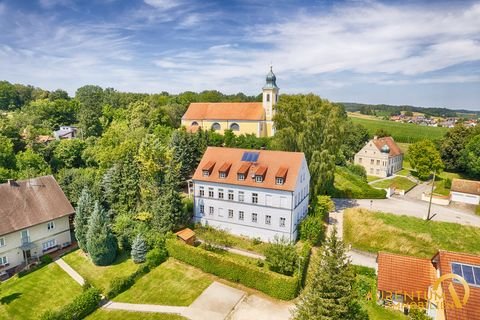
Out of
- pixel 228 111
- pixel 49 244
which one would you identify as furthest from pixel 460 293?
pixel 228 111

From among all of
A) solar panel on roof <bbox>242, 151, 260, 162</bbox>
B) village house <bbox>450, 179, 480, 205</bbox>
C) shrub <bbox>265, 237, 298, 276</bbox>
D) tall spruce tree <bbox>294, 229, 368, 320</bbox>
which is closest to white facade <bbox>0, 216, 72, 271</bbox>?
solar panel on roof <bbox>242, 151, 260, 162</bbox>

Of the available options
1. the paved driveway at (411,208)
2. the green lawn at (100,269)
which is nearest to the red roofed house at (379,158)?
the paved driveway at (411,208)

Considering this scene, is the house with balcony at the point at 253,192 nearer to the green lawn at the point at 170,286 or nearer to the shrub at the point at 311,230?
the shrub at the point at 311,230

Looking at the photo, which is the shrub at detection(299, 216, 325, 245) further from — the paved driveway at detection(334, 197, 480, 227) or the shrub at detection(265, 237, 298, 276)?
the paved driveway at detection(334, 197, 480, 227)

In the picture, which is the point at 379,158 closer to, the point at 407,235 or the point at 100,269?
the point at 407,235

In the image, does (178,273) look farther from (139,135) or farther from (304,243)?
(139,135)
